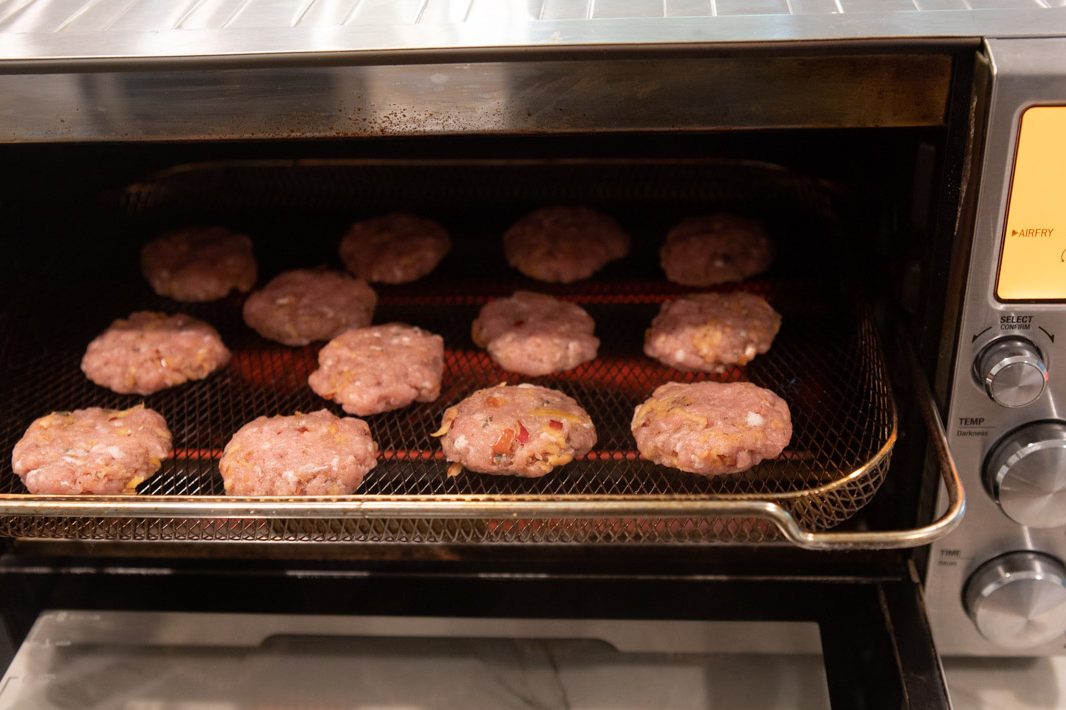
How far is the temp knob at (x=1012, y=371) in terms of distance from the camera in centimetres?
94

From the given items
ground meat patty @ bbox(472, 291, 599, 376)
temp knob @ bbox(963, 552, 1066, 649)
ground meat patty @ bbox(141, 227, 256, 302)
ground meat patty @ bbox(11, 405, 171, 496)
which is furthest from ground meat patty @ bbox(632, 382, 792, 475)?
ground meat patty @ bbox(141, 227, 256, 302)

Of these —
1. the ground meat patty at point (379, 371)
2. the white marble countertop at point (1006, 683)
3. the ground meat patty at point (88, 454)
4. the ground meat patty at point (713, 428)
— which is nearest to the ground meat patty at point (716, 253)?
the ground meat patty at point (713, 428)

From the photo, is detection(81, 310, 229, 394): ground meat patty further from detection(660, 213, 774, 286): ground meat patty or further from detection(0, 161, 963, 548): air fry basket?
detection(660, 213, 774, 286): ground meat patty

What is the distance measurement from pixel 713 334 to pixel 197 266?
2.98ft

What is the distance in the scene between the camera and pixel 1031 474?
0.99 m

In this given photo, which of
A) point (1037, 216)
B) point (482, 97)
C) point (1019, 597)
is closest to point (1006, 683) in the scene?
point (1019, 597)

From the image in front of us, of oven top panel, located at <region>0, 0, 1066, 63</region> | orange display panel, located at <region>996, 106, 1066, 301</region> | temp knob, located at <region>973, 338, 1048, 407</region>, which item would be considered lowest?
temp knob, located at <region>973, 338, 1048, 407</region>

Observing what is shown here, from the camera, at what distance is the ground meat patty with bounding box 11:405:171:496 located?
3.89ft

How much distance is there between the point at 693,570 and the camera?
4.36 feet

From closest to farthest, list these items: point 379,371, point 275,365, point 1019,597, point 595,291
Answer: point 1019,597 < point 379,371 < point 275,365 < point 595,291

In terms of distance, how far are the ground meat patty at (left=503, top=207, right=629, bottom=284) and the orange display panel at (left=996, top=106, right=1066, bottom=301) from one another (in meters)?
0.76

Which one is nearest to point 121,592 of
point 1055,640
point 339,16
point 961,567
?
point 339,16

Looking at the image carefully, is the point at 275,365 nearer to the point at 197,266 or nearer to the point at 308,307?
the point at 308,307

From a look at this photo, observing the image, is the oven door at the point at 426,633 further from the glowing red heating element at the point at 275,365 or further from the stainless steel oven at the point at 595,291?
the glowing red heating element at the point at 275,365
